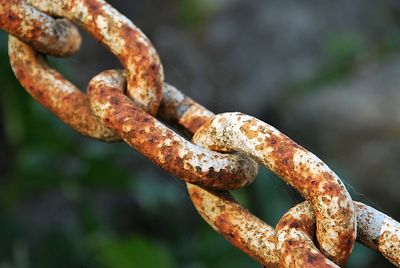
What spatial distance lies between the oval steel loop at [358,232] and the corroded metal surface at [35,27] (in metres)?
0.40

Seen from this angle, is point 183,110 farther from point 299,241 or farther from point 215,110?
point 215,110

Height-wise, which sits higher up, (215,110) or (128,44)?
(128,44)

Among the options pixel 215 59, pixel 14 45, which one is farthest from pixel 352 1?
pixel 14 45

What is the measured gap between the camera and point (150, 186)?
2.73m

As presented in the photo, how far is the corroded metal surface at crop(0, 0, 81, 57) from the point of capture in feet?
3.35

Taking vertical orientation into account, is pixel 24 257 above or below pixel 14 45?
below

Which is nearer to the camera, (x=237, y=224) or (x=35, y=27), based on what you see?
(x=237, y=224)

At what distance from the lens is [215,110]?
3.87 metres

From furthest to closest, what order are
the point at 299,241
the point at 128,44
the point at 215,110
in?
1. the point at 215,110
2. the point at 128,44
3. the point at 299,241

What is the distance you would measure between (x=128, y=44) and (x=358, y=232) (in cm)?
33

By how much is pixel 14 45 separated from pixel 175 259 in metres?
1.53

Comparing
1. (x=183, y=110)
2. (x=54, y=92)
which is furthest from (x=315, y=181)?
(x=54, y=92)

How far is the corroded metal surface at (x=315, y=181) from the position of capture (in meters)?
0.82

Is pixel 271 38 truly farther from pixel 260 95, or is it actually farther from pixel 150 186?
pixel 150 186
